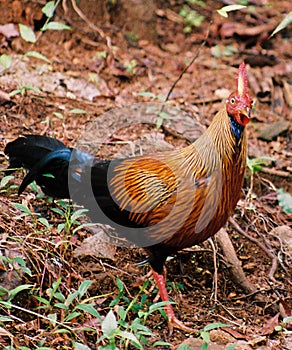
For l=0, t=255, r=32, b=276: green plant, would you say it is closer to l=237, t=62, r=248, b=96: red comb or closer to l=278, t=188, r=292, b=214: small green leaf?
l=237, t=62, r=248, b=96: red comb

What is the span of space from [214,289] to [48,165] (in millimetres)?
1643

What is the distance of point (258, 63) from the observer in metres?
8.12

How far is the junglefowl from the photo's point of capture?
4.12m

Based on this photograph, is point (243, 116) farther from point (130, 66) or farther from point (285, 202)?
point (130, 66)

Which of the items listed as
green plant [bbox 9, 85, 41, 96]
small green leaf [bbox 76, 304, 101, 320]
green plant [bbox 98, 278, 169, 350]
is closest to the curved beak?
green plant [bbox 98, 278, 169, 350]

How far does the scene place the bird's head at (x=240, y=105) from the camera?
13.0 ft

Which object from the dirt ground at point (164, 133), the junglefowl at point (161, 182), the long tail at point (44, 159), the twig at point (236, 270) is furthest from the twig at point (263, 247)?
the long tail at point (44, 159)

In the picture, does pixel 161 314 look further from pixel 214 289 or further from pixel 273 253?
pixel 273 253

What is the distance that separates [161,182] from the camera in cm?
426

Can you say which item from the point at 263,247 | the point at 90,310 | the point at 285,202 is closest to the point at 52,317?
the point at 90,310

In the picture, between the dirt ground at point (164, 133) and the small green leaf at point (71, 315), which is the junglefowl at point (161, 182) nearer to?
the dirt ground at point (164, 133)

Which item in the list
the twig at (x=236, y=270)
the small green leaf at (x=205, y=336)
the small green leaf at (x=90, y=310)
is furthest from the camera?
the twig at (x=236, y=270)

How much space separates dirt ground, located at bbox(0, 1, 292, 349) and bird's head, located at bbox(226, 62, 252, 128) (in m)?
1.40

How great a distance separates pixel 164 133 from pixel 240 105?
97.3 inches
